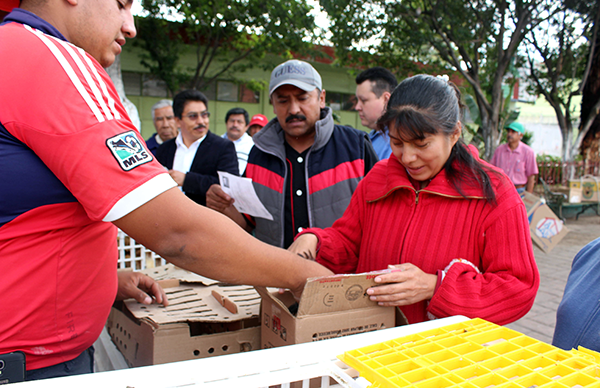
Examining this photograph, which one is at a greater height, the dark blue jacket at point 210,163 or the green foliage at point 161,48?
the green foliage at point 161,48

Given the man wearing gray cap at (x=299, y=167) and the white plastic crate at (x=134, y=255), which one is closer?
the white plastic crate at (x=134, y=255)

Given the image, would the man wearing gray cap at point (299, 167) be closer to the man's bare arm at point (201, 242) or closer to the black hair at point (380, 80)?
the black hair at point (380, 80)

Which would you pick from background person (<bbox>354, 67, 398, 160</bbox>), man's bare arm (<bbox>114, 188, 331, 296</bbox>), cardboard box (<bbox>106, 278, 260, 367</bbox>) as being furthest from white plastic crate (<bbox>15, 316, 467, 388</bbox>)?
background person (<bbox>354, 67, 398, 160</bbox>)

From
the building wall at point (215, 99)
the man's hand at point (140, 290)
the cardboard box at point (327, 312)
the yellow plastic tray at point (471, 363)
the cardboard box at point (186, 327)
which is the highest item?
the building wall at point (215, 99)

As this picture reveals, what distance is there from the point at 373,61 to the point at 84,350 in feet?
43.7

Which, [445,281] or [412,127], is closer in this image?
[445,281]

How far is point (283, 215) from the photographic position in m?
2.65

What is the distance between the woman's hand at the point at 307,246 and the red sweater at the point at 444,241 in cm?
3

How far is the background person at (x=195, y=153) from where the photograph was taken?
11.6ft

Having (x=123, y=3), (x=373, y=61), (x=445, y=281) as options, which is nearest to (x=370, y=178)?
(x=445, y=281)

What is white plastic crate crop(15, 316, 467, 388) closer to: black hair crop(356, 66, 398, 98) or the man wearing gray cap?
the man wearing gray cap

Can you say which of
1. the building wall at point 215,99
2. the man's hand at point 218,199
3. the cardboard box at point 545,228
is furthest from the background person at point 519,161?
the building wall at point 215,99

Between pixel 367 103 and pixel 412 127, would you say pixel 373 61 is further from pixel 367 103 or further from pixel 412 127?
pixel 412 127

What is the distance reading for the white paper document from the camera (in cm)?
235
